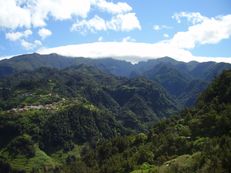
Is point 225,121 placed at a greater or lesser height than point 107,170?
greater

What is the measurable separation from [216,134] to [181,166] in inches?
1317

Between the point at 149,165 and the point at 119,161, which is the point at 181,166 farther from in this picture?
the point at 119,161

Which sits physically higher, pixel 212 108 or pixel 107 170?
pixel 212 108

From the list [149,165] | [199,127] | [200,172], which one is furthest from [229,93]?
[200,172]

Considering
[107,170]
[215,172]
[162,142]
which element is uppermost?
[215,172]

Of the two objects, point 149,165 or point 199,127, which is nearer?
point 149,165

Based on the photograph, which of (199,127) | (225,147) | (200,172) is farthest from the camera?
(199,127)

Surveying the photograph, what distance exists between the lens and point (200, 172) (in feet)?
363

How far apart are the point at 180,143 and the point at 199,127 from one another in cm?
1444

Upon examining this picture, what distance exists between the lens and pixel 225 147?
118 meters

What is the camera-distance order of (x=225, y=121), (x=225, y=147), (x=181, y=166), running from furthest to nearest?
(x=225, y=121), (x=181, y=166), (x=225, y=147)

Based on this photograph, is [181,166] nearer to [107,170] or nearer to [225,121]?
[225,121]

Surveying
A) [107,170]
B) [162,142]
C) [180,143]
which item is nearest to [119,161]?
[107,170]

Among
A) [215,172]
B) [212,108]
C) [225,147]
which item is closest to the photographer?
[215,172]
